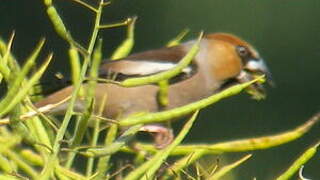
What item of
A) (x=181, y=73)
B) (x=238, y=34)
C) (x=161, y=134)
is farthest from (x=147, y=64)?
(x=238, y=34)

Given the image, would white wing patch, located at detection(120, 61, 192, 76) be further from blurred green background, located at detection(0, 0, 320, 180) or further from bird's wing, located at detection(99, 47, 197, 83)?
blurred green background, located at detection(0, 0, 320, 180)

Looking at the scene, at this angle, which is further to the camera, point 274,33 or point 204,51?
point 274,33

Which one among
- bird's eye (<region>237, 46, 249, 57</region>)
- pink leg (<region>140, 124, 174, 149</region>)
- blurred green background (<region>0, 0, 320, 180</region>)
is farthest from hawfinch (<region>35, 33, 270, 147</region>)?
blurred green background (<region>0, 0, 320, 180</region>)

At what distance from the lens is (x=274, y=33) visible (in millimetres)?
5312

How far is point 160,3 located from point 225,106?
0.82 meters

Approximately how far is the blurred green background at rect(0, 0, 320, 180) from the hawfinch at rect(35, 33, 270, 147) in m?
1.59

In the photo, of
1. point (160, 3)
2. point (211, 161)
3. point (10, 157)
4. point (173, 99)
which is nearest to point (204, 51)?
point (173, 99)

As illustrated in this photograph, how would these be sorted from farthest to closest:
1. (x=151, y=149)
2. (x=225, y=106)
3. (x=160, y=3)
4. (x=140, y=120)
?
(x=160, y=3), (x=225, y=106), (x=151, y=149), (x=140, y=120)

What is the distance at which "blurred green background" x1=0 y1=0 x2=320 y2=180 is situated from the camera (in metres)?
4.93

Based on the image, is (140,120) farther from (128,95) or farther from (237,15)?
(237,15)

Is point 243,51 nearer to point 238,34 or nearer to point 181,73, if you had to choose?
point 181,73

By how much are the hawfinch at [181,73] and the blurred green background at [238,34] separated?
1.59 meters

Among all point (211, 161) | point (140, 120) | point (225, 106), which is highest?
point (140, 120)

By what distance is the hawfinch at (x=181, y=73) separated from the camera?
2.60m
